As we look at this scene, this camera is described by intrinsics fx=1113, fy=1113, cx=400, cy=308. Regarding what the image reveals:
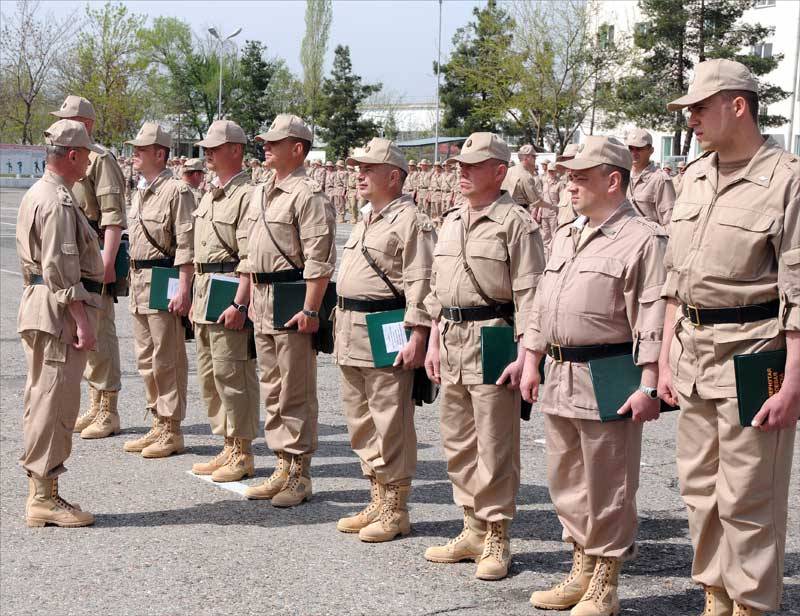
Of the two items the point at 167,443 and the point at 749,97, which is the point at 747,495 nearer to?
the point at 749,97

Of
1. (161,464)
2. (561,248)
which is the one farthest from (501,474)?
(161,464)

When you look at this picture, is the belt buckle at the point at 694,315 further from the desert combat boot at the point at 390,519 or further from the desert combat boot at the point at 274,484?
the desert combat boot at the point at 274,484

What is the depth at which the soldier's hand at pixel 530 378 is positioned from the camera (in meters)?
5.08

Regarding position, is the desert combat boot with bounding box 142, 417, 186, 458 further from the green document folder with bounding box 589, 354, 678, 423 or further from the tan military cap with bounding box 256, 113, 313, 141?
the green document folder with bounding box 589, 354, 678, 423

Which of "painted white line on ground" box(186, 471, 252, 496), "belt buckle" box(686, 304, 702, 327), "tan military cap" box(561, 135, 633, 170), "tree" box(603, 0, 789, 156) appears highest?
"tree" box(603, 0, 789, 156)

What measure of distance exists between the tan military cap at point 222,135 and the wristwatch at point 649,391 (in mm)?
3518

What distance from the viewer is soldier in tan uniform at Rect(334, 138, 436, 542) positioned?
5.98m

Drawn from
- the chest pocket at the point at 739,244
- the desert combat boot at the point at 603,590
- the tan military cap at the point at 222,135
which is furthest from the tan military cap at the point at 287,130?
the desert combat boot at the point at 603,590

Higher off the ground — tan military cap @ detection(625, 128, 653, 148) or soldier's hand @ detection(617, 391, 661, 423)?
tan military cap @ detection(625, 128, 653, 148)

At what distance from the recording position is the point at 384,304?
6.05 m

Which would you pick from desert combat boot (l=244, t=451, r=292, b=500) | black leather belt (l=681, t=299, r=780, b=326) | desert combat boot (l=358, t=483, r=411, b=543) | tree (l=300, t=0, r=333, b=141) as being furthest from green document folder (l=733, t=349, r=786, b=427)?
tree (l=300, t=0, r=333, b=141)

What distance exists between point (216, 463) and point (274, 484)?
74 centimetres

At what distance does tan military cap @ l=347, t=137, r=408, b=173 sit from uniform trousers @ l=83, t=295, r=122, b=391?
3.25 metres

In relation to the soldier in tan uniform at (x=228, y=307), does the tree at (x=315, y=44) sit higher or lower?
higher
